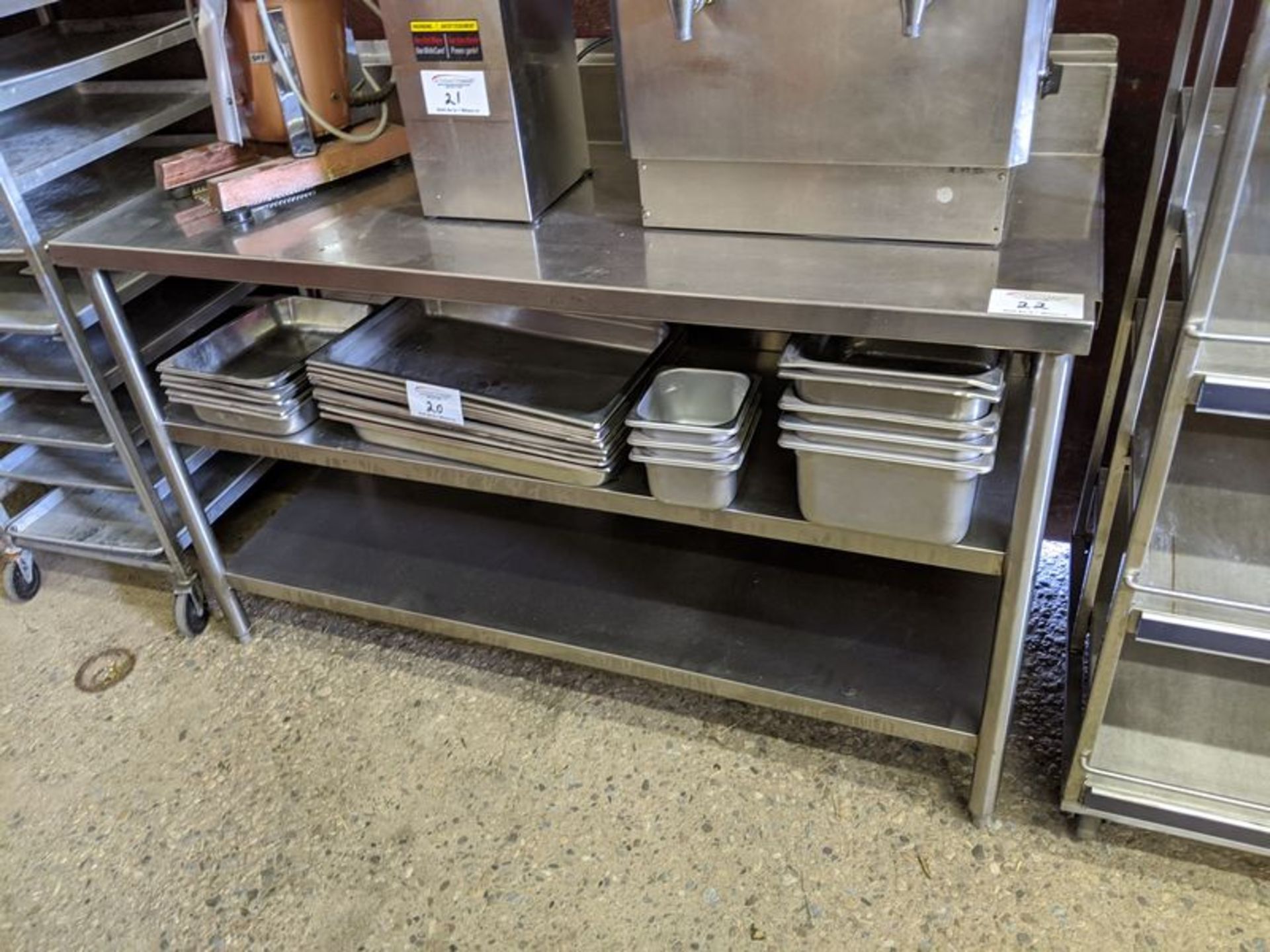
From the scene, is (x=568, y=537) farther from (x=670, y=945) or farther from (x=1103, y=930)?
(x=1103, y=930)

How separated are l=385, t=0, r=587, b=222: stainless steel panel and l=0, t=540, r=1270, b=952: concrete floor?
896 mm

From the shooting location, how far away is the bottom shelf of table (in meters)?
1.57

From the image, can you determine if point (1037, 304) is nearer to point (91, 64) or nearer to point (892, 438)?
point (892, 438)

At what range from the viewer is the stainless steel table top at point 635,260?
3.77 feet

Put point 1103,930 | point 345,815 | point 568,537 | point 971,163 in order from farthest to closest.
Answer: point 568,537
point 345,815
point 1103,930
point 971,163

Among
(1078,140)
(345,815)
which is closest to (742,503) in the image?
(1078,140)

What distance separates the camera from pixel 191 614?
203 centimetres


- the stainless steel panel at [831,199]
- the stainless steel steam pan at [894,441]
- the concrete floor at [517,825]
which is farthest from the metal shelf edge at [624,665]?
the stainless steel panel at [831,199]

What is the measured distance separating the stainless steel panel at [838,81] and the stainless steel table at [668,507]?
0.13 meters

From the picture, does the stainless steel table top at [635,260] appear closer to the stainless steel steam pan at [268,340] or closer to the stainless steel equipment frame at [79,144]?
the stainless steel equipment frame at [79,144]

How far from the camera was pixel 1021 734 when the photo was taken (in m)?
1.69

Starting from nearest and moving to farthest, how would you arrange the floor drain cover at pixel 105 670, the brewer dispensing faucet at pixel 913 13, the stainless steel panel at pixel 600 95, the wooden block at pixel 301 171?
the brewer dispensing faucet at pixel 913 13 < the wooden block at pixel 301 171 < the stainless steel panel at pixel 600 95 < the floor drain cover at pixel 105 670

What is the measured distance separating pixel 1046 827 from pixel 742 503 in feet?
2.35

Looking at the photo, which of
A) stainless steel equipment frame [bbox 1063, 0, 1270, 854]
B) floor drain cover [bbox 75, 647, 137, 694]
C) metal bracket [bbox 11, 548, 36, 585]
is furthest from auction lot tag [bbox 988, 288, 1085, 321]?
metal bracket [bbox 11, 548, 36, 585]
